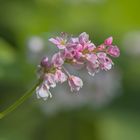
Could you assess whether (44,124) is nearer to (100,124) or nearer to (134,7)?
(100,124)

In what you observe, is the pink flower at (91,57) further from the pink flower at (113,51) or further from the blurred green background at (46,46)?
the blurred green background at (46,46)

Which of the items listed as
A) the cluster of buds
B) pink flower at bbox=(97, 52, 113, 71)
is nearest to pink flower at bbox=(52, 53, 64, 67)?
the cluster of buds

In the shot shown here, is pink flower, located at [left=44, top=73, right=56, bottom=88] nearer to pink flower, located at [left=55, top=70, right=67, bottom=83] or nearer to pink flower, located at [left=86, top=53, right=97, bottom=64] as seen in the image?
pink flower, located at [left=55, top=70, right=67, bottom=83]

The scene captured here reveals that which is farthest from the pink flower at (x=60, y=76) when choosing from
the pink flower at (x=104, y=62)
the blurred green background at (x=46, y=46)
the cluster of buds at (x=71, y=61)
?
the blurred green background at (x=46, y=46)

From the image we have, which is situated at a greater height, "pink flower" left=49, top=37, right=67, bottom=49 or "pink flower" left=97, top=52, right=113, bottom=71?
"pink flower" left=49, top=37, right=67, bottom=49

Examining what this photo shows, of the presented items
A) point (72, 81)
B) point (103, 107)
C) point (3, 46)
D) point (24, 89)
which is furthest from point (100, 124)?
point (72, 81)

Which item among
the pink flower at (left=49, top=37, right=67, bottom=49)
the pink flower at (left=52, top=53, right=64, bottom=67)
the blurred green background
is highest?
the blurred green background

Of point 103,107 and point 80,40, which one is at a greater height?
point 103,107

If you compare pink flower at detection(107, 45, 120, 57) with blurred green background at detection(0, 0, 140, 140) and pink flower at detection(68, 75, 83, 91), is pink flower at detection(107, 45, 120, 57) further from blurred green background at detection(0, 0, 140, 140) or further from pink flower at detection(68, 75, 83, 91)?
blurred green background at detection(0, 0, 140, 140)

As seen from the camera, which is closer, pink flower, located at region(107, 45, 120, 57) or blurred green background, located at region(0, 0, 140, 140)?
pink flower, located at region(107, 45, 120, 57)
